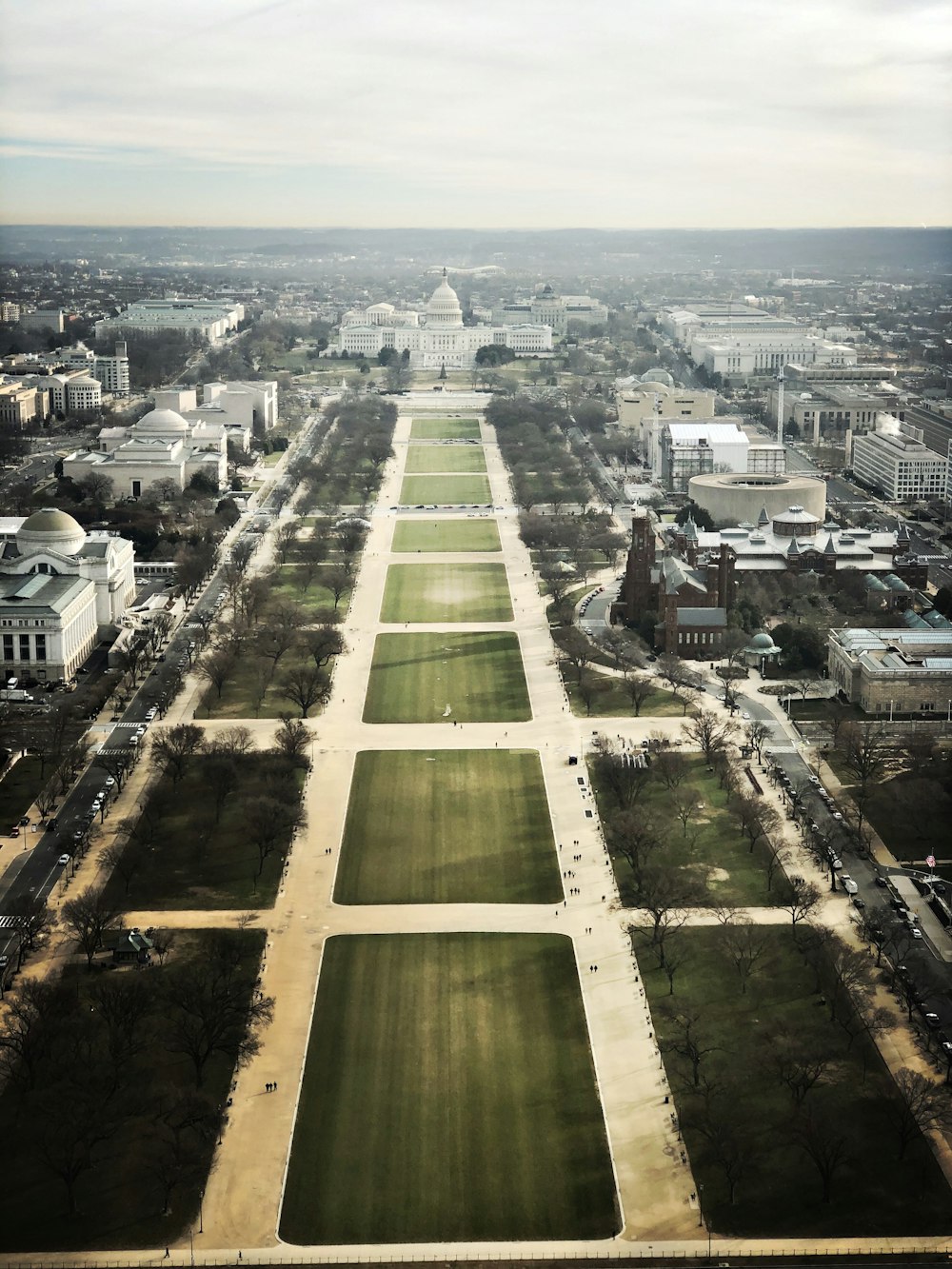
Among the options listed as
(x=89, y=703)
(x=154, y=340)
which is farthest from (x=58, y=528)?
(x=154, y=340)

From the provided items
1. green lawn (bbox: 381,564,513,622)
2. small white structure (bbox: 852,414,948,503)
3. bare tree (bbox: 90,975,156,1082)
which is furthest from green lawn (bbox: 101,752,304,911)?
small white structure (bbox: 852,414,948,503)

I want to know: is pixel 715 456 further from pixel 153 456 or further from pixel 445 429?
pixel 153 456

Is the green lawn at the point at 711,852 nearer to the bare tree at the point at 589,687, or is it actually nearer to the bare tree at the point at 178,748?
the bare tree at the point at 589,687

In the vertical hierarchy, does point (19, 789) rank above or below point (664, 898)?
below

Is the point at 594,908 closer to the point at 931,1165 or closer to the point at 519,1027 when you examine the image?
the point at 519,1027

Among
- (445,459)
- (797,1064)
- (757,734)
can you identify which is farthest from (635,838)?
(445,459)

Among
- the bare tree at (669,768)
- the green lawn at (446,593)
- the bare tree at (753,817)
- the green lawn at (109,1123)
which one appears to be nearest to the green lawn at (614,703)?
the bare tree at (669,768)

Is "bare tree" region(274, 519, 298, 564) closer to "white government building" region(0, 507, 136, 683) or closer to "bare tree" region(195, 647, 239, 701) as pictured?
"white government building" region(0, 507, 136, 683)
